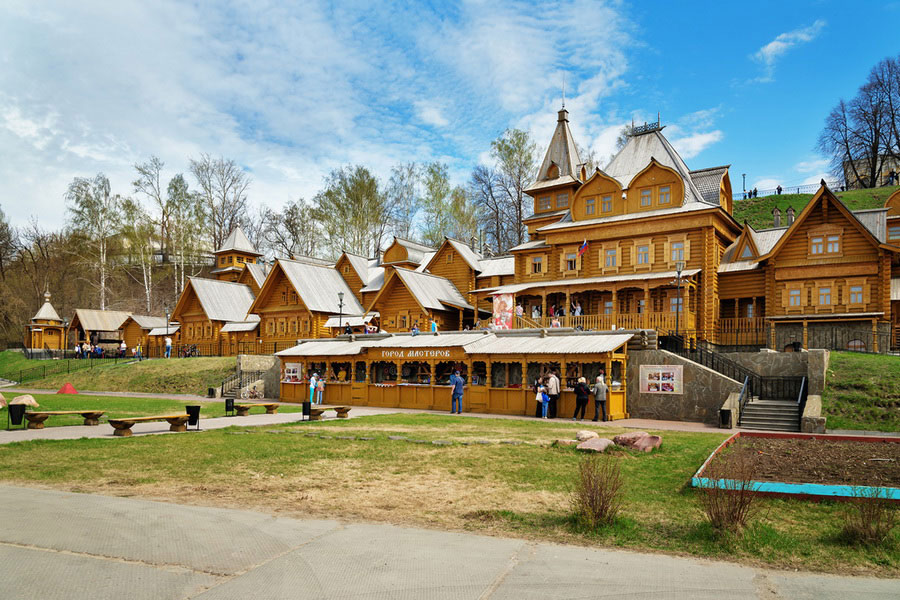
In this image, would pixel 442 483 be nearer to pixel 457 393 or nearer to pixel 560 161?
pixel 457 393

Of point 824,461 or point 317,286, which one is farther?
point 317,286

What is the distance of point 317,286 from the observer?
48.2 metres

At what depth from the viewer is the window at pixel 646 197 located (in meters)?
34.6

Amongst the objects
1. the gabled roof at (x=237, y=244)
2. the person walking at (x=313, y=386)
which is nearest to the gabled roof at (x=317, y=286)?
the person walking at (x=313, y=386)

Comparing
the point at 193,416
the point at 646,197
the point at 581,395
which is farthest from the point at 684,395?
the point at 193,416

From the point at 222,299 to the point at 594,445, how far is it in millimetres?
48096

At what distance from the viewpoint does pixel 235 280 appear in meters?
65.3

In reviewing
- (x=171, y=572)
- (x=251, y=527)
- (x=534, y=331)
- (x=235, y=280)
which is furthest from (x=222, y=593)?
(x=235, y=280)

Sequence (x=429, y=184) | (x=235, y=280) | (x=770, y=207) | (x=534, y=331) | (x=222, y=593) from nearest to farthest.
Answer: (x=222, y=593) → (x=534, y=331) → (x=429, y=184) → (x=235, y=280) → (x=770, y=207)

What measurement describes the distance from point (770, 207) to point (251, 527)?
78.8 m

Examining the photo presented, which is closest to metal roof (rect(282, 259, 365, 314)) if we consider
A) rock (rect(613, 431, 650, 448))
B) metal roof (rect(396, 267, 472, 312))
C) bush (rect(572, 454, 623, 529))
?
metal roof (rect(396, 267, 472, 312))

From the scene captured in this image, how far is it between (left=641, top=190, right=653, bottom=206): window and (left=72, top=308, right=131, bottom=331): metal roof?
5156 centimetres

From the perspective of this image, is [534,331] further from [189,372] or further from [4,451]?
[189,372]

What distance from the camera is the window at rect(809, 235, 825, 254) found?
3102cm
